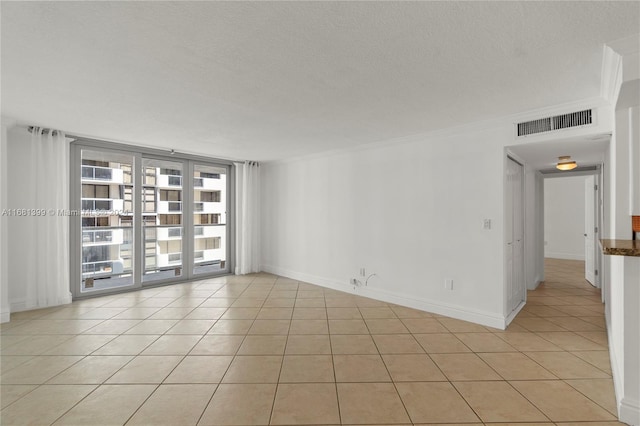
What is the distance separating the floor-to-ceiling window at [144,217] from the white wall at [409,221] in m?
1.70

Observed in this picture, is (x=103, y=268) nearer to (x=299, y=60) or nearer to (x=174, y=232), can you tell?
(x=174, y=232)

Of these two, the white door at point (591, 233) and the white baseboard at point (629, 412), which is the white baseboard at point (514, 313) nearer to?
the white baseboard at point (629, 412)

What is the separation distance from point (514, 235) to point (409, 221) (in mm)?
1492

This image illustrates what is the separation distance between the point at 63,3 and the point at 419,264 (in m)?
4.43

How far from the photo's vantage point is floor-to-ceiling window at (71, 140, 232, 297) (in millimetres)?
4824

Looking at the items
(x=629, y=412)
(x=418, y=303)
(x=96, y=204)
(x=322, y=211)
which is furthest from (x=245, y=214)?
(x=629, y=412)

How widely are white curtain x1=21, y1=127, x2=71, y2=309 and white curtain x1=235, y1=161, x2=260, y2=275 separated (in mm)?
2985

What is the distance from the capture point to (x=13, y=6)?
5.38ft

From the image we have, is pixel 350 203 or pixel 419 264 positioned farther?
pixel 350 203

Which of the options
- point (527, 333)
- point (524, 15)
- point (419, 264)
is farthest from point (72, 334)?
point (527, 333)

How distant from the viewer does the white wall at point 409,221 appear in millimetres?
3727

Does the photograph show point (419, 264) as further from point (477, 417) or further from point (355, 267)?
point (477, 417)

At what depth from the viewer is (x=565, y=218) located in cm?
905

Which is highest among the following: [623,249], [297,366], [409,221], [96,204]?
[96,204]
